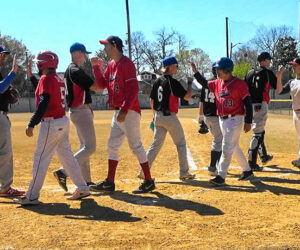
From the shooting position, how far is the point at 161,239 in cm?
338

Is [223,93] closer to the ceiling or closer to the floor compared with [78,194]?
closer to the ceiling

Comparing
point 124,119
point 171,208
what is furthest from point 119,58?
point 171,208

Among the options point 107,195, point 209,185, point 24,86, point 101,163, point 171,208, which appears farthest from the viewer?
point 24,86

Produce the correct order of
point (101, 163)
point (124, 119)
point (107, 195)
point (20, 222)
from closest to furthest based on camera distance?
point (20, 222) → point (124, 119) → point (107, 195) → point (101, 163)

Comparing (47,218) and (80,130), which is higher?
(80,130)

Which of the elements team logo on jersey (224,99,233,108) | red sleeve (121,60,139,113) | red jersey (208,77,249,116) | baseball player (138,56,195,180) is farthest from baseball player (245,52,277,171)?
red sleeve (121,60,139,113)

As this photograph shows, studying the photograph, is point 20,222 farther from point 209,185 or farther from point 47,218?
point 209,185

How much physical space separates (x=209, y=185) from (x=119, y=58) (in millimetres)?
2425

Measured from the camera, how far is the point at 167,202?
4676 mm

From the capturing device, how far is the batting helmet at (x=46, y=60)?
452 centimetres

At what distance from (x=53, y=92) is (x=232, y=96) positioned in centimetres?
268

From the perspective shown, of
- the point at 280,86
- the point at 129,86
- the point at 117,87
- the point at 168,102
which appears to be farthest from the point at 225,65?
the point at 280,86

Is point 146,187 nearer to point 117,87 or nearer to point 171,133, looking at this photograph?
point 171,133

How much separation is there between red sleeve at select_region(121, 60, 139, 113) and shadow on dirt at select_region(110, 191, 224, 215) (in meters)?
1.23
